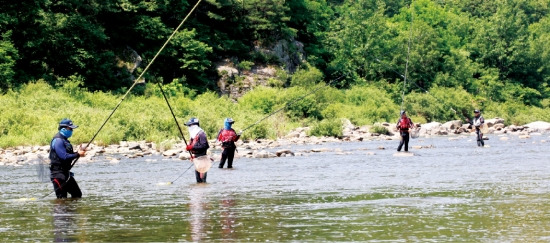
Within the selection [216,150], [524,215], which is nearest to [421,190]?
[524,215]

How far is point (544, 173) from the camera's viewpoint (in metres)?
18.0

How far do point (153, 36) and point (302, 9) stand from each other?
20.1 meters

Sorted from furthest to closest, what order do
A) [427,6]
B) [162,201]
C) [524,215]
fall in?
[427,6] < [162,201] < [524,215]

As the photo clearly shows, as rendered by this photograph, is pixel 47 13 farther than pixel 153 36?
No

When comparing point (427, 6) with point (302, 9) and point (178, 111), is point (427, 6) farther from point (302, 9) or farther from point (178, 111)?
point (178, 111)

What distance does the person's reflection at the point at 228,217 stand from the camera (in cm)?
1008

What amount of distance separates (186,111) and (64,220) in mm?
32113

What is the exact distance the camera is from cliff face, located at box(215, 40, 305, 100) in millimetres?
59594

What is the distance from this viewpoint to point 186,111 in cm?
4384

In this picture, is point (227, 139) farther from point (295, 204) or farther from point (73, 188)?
point (295, 204)

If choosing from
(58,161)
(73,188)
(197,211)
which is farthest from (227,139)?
(197,211)

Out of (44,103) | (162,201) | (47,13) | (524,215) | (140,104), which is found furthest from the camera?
(47,13)

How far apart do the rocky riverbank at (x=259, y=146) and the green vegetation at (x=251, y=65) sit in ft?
5.10

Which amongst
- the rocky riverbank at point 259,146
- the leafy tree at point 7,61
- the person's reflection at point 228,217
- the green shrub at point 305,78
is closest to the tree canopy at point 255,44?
the leafy tree at point 7,61
